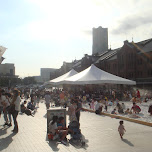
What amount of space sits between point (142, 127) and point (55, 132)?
4838 millimetres

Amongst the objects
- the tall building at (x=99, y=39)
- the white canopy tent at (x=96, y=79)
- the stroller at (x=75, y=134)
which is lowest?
the stroller at (x=75, y=134)

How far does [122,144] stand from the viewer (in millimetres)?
7992

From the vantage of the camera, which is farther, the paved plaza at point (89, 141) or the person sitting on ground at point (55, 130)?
the person sitting on ground at point (55, 130)

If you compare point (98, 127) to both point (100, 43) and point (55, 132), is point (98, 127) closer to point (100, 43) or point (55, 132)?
point (55, 132)

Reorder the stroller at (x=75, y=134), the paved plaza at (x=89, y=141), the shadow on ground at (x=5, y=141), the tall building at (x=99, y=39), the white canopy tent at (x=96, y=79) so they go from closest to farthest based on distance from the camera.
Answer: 1. the paved plaza at (x=89, y=141)
2. the shadow on ground at (x=5, y=141)
3. the stroller at (x=75, y=134)
4. the white canopy tent at (x=96, y=79)
5. the tall building at (x=99, y=39)

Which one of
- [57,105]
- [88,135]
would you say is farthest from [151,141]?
[57,105]

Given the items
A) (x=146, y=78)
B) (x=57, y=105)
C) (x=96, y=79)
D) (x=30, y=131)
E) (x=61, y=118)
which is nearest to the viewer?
(x=61, y=118)

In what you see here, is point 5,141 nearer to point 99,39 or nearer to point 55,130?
point 55,130

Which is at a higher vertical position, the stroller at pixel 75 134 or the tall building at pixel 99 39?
the tall building at pixel 99 39

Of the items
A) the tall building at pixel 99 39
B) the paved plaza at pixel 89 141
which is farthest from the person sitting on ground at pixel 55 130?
the tall building at pixel 99 39

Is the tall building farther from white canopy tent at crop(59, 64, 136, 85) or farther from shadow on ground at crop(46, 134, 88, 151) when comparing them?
shadow on ground at crop(46, 134, 88, 151)

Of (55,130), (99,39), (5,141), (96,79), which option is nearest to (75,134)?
(55,130)

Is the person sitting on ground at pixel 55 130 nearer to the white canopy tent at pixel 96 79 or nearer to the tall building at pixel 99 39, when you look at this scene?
the white canopy tent at pixel 96 79

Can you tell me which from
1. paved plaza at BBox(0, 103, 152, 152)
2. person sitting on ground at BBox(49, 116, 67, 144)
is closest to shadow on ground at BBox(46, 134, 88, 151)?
paved plaza at BBox(0, 103, 152, 152)
